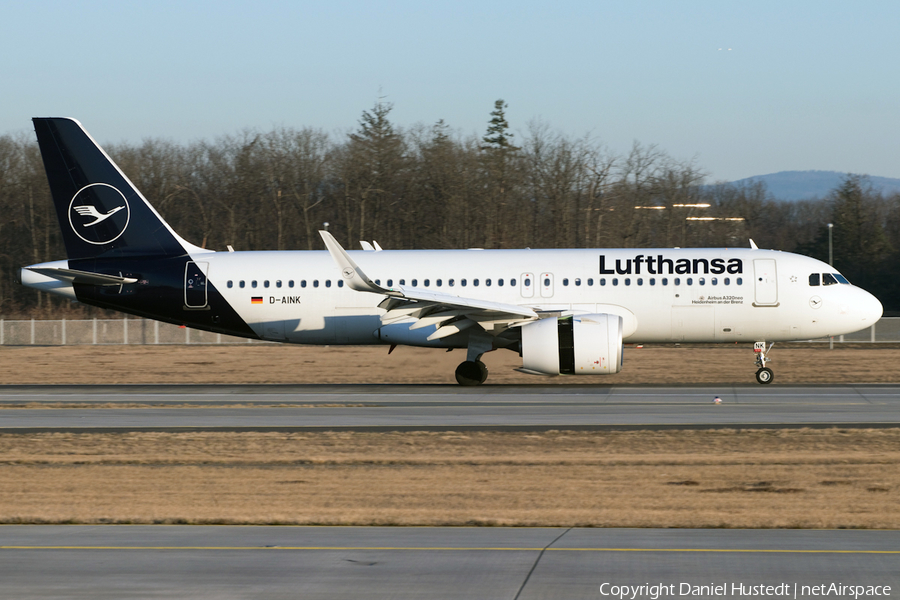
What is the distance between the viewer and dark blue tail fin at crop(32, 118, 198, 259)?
28.1 m

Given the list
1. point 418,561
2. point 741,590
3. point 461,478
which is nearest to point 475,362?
point 461,478

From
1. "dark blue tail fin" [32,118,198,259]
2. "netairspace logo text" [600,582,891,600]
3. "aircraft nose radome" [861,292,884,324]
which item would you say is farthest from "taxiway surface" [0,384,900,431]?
"netairspace logo text" [600,582,891,600]

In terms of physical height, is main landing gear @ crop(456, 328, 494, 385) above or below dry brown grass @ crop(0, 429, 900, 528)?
above

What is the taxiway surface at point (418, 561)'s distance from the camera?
285 inches

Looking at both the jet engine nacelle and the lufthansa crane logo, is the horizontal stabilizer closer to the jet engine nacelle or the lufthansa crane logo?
the lufthansa crane logo

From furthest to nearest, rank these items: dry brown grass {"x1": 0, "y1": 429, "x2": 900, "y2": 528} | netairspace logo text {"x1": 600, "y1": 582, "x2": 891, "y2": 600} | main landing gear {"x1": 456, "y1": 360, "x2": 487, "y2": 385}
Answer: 1. main landing gear {"x1": 456, "y1": 360, "x2": 487, "y2": 385}
2. dry brown grass {"x1": 0, "y1": 429, "x2": 900, "y2": 528}
3. netairspace logo text {"x1": 600, "y1": 582, "x2": 891, "y2": 600}

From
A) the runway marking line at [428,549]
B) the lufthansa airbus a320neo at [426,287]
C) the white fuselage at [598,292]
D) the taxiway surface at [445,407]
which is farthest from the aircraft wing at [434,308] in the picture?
the runway marking line at [428,549]

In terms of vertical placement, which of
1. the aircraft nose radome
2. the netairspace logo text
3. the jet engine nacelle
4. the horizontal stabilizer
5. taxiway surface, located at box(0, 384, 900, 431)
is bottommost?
taxiway surface, located at box(0, 384, 900, 431)

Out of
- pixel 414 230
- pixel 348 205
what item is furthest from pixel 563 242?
A: pixel 348 205

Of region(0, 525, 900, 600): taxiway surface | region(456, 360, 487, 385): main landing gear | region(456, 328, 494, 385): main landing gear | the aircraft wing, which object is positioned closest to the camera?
region(0, 525, 900, 600): taxiway surface

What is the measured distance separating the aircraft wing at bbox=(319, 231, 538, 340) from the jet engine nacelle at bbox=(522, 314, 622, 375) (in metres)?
0.82

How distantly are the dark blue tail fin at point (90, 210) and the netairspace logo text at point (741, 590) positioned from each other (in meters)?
23.3

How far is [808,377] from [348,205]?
1836 inches

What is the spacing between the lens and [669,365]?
33.4 metres
